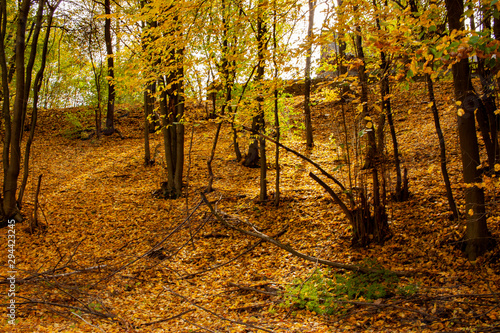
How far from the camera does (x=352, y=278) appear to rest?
15.5 feet

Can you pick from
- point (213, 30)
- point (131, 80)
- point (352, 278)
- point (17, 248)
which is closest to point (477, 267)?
point (352, 278)

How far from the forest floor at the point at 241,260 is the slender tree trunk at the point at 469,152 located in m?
0.21

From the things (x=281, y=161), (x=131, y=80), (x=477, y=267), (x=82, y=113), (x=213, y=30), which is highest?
(x=82, y=113)

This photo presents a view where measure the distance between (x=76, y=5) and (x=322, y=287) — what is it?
845 cm

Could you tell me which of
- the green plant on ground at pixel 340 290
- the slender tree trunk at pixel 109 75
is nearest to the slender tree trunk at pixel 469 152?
the green plant on ground at pixel 340 290

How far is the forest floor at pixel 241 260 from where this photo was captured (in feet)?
12.8

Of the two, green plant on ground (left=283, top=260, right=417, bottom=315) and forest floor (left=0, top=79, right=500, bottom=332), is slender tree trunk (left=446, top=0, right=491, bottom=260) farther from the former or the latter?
green plant on ground (left=283, top=260, right=417, bottom=315)

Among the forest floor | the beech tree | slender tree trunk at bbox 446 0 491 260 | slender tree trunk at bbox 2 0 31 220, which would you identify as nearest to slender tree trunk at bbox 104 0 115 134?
the forest floor

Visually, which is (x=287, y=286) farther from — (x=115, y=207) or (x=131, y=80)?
(x=115, y=207)

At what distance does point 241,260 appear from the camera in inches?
238

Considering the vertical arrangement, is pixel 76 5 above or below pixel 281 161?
above

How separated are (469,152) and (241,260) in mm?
3917

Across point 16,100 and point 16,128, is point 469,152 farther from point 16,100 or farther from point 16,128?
point 16,128

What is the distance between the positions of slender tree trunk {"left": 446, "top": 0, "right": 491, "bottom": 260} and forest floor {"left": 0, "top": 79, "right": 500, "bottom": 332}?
21 cm
